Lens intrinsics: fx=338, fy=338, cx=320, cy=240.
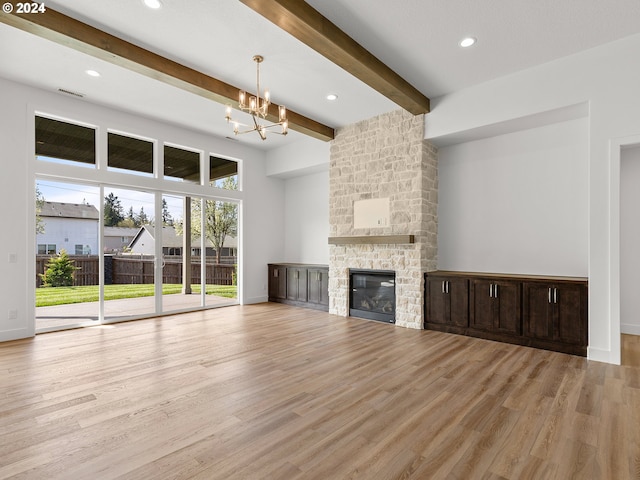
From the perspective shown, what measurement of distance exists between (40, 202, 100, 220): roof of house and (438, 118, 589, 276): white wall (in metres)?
5.92

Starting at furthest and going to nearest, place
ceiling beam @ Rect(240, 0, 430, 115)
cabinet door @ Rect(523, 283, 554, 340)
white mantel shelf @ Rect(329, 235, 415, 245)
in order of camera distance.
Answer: white mantel shelf @ Rect(329, 235, 415, 245) < cabinet door @ Rect(523, 283, 554, 340) < ceiling beam @ Rect(240, 0, 430, 115)

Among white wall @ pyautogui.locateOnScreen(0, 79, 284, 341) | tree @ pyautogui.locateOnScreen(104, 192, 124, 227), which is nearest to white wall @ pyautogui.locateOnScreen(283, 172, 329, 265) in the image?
white wall @ pyautogui.locateOnScreen(0, 79, 284, 341)

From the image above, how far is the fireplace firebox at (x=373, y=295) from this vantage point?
230 inches

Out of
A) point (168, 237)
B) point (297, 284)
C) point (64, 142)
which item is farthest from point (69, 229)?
point (297, 284)

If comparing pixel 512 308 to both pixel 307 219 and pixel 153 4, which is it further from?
pixel 153 4

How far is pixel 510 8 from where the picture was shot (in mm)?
3312

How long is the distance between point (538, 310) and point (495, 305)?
1.67 feet

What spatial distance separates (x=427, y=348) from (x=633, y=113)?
3.54m

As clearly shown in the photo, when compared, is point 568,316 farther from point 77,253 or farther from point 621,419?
point 77,253

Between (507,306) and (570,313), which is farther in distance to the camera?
(507,306)

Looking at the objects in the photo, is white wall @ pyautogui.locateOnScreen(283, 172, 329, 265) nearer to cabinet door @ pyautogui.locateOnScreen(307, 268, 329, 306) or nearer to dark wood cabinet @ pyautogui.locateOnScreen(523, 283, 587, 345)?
cabinet door @ pyautogui.locateOnScreen(307, 268, 329, 306)

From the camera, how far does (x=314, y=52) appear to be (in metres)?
4.02

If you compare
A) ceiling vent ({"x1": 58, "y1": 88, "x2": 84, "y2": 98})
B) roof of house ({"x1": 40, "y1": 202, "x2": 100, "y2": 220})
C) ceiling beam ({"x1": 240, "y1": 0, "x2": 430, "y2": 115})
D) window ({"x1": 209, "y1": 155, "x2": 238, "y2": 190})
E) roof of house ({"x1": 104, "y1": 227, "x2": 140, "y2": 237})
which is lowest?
roof of house ({"x1": 104, "y1": 227, "x2": 140, "y2": 237})

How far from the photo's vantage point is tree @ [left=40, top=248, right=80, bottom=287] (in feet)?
17.1
